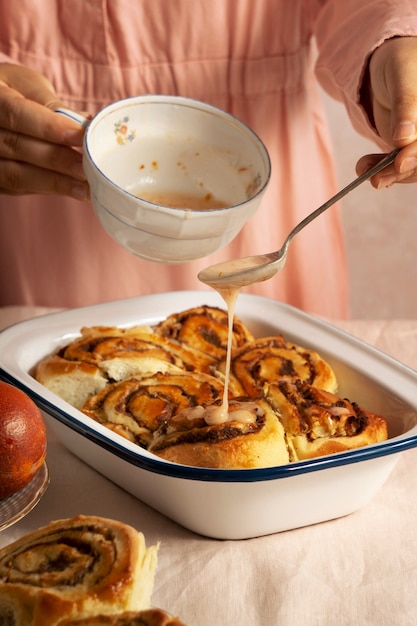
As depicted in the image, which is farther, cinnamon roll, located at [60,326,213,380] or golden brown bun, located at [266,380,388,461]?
cinnamon roll, located at [60,326,213,380]

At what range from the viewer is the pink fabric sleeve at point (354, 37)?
158 cm

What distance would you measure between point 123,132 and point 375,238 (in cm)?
213

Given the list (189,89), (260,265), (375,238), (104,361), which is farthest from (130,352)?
(375,238)

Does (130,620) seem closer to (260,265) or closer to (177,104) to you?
(260,265)

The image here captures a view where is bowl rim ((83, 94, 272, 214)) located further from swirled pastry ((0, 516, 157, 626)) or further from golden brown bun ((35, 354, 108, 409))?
swirled pastry ((0, 516, 157, 626))

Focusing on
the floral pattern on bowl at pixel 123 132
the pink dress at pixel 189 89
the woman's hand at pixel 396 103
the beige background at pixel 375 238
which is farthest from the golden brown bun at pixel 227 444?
the beige background at pixel 375 238

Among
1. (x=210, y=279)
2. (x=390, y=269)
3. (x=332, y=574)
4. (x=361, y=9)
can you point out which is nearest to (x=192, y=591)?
(x=332, y=574)

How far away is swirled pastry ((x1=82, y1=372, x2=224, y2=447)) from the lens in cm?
135

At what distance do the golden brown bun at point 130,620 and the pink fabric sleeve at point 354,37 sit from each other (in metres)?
0.98

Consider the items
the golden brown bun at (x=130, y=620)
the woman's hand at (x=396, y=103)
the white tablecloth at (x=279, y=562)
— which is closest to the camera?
the golden brown bun at (x=130, y=620)

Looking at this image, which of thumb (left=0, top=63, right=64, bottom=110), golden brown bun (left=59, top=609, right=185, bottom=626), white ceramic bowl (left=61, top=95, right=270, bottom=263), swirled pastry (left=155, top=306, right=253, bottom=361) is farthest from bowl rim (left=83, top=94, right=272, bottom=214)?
golden brown bun (left=59, top=609, right=185, bottom=626)

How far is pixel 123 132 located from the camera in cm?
153

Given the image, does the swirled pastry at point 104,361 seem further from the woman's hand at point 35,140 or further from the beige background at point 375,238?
the beige background at point 375,238

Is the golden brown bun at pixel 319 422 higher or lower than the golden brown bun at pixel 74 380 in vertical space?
higher
